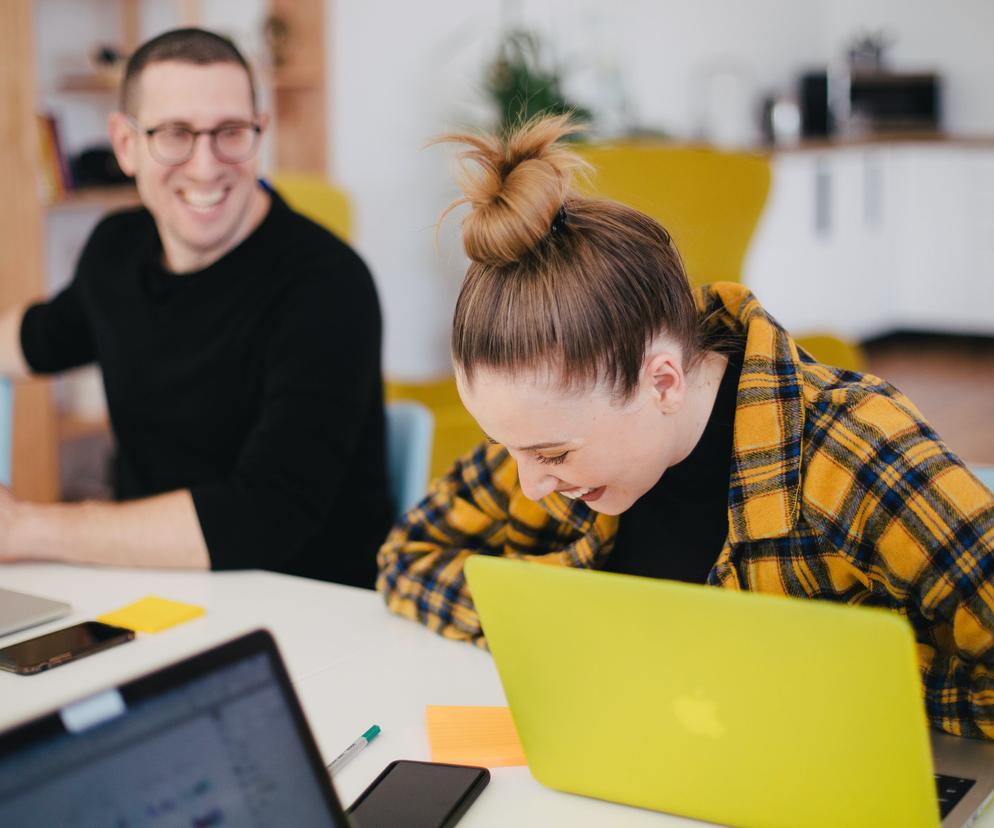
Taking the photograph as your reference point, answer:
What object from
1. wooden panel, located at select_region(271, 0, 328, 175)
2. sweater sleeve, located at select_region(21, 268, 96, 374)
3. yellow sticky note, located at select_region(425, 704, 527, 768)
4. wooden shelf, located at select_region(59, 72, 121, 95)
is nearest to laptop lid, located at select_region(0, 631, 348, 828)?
yellow sticky note, located at select_region(425, 704, 527, 768)

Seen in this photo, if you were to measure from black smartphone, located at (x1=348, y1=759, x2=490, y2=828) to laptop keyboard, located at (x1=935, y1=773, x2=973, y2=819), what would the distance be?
372 mm

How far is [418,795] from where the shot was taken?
40.8 inches

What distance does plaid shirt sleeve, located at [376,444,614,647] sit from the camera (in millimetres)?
1382

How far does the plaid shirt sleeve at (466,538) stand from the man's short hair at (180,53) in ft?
2.62

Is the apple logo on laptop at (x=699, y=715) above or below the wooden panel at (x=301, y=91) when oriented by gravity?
below

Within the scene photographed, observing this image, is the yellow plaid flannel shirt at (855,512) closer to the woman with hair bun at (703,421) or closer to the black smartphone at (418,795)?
the woman with hair bun at (703,421)

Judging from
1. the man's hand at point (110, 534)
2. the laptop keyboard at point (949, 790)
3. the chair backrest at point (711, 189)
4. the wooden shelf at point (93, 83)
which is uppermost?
the wooden shelf at point (93, 83)

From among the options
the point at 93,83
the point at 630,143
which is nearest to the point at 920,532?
the point at 93,83

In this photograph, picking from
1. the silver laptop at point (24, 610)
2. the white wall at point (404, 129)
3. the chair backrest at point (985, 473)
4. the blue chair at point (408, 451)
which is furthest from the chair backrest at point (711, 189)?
the silver laptop at point (24, 610)

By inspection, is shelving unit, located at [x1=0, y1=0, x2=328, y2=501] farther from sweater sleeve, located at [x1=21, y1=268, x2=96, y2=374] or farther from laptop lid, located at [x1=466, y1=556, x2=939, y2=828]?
laptop lid, located at [x1=466, y1=556, x2=939, y2=828]

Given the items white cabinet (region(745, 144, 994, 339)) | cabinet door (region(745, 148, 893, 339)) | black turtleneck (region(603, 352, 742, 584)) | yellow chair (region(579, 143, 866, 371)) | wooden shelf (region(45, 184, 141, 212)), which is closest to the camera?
black turtleneck (region(603, 352, 742, 584))

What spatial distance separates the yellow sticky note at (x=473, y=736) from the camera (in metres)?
1.11

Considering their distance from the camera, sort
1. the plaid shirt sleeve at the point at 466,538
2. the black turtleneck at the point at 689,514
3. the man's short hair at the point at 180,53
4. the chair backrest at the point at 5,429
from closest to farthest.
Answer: the black turtleneck at the point at 689,514
the plaid shirt sleeve at the point at 466,538
the man's short hair at the point at 180,53
the chair backrest at the point at 5,429

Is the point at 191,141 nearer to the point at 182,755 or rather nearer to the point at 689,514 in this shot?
the point at 689,514
